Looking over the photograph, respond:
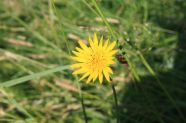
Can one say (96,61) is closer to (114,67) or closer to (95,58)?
(95,58)

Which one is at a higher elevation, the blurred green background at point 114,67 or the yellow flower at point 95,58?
the blurred green background at point 114,67

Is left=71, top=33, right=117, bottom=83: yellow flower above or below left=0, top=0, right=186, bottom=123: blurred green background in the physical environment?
below

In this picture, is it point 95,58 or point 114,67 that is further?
point 114,67

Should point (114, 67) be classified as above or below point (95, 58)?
above

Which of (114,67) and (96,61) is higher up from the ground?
(114,67)

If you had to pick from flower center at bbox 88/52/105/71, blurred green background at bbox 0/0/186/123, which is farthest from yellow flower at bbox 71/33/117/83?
blurred green background at bbox 0/0/186/123

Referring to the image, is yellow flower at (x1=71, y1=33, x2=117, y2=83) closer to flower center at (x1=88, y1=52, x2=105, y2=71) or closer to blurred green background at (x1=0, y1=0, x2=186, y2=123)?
flower center at (x1=88, y1=52, x2=105, y2=71)

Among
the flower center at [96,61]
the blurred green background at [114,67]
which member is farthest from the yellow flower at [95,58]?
the blurred green background at [114,67]

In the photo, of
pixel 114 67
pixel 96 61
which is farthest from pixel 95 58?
pixel 114 67

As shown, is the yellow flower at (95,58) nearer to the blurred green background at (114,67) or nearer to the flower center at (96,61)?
the flower center at (96,61)
